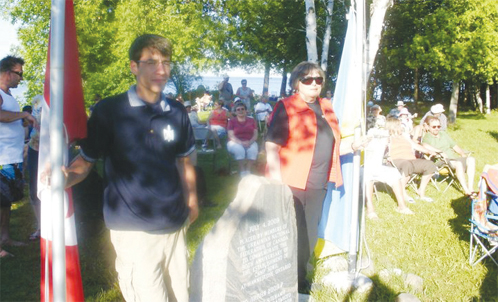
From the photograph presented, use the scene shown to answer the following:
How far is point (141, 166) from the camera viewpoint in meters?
2.59

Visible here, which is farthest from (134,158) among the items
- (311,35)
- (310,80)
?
(311,35)

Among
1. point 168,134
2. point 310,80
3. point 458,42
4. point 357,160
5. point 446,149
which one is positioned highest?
point 458,42

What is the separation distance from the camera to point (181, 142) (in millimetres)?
2811

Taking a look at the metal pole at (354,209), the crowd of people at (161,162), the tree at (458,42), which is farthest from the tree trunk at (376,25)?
the tree at (458,42)

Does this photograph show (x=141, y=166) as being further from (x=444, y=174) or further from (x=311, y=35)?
(x=311, y=35)

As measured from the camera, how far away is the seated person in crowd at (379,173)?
7.10 m

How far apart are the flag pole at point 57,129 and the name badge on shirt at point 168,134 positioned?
664mm

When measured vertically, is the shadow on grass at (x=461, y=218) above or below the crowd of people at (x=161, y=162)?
below

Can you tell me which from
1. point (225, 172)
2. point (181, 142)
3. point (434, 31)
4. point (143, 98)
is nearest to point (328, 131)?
point (181, 142)

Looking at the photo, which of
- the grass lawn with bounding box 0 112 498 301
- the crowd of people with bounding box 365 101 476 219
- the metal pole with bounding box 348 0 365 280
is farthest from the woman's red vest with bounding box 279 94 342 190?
the crowd of people with bounding box 365 101 476 219

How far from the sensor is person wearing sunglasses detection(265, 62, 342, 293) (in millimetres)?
3859

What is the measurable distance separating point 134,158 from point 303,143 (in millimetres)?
1660

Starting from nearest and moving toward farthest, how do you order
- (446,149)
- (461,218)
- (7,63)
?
(7,63)
(461,218)
(446,149)

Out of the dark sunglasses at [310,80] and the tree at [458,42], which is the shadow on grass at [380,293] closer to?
the dark sunglasses at [310,80]
